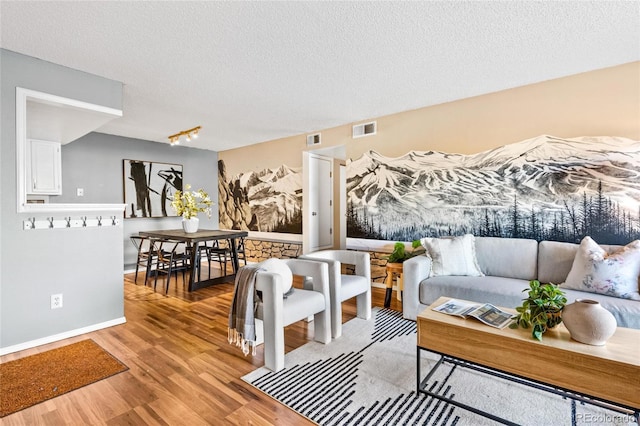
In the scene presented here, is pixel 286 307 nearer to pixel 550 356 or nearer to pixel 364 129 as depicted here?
pixel 550 356

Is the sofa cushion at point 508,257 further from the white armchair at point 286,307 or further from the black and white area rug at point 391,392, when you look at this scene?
the white armchair at point 286,307

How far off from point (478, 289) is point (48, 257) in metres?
3.80

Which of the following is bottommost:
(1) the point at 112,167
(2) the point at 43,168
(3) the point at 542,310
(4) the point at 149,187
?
(3) the point at 542,310

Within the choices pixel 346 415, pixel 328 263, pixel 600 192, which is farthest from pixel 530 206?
pixel 346 415

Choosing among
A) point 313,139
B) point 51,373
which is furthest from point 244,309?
point 313,139

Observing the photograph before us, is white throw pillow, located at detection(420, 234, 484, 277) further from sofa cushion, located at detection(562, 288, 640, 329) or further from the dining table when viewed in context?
the dining table

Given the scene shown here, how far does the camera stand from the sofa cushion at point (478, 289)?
2.55 meters

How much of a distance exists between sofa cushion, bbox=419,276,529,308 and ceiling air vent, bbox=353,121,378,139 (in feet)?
7.68

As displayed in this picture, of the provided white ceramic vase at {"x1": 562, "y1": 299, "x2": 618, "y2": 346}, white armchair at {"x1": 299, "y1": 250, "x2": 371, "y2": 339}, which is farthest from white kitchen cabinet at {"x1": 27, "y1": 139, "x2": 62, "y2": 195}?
white ceramic vase at {"x1": 562, "y1": 299, "x2": 618, "y2": 346}

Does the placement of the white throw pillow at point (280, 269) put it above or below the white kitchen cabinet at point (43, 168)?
below

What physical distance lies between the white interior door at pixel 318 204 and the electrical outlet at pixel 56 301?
11.2 ft

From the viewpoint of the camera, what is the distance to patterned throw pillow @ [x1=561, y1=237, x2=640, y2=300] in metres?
2.31

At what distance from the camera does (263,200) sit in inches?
242

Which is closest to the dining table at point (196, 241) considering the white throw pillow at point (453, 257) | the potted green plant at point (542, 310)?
the white throw pillow at point (453, 257)
